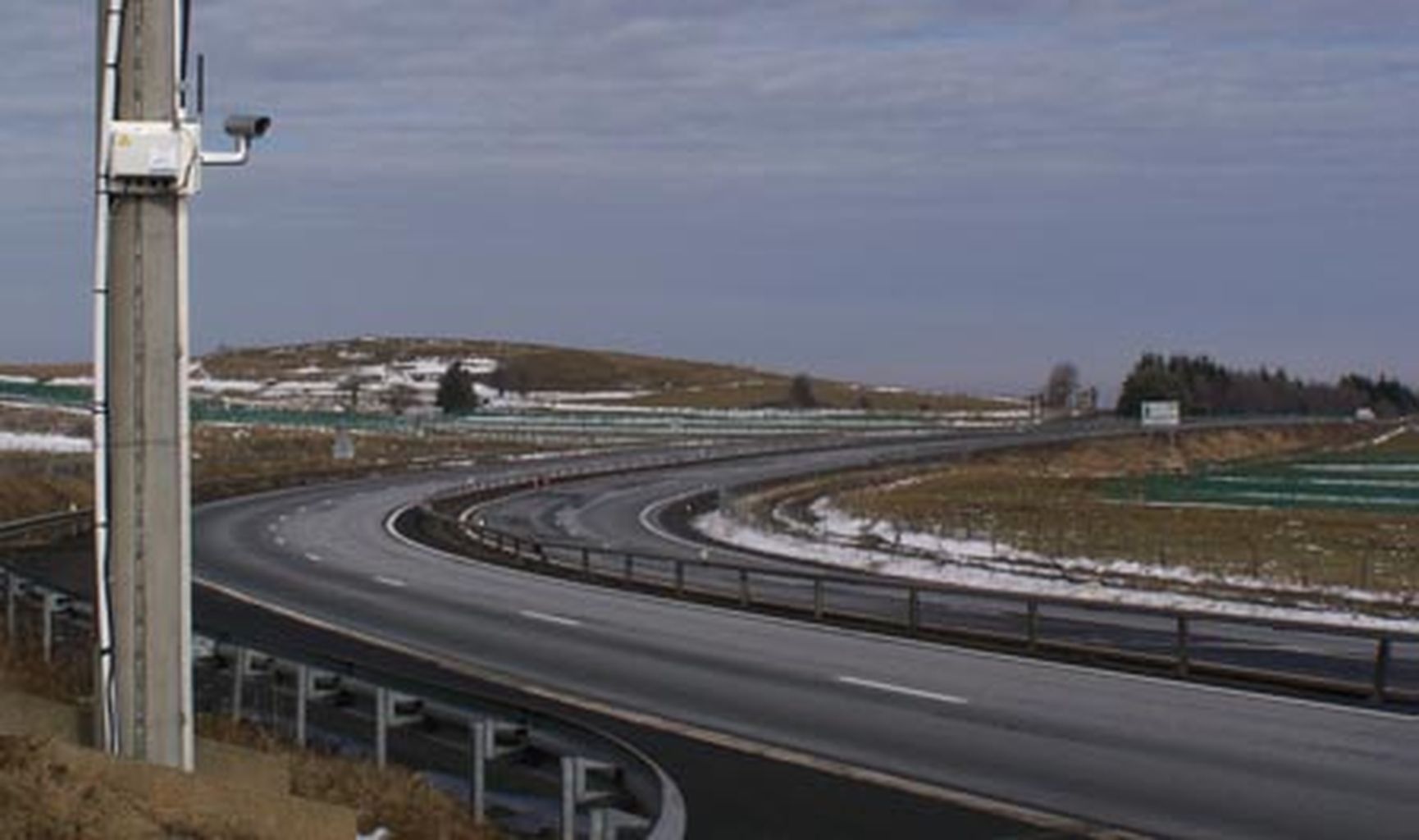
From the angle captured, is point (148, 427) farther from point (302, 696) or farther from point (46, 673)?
point (46, 673)

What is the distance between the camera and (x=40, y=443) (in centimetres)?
10138

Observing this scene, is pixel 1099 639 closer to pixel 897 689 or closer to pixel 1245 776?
pixel 897 689

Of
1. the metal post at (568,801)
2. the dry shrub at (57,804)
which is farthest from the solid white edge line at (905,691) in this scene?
the dry shrub at (57,804)

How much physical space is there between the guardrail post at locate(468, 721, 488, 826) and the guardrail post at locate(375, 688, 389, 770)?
1.47 metres

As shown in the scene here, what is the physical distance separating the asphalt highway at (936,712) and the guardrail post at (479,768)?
9.08 feet

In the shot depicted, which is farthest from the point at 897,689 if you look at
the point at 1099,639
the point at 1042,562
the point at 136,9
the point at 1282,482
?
the point at 1282,482

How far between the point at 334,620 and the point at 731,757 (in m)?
12.8

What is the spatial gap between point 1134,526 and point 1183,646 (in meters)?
32.2

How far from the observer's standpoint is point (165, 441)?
9586mm

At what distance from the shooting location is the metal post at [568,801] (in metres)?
10.2

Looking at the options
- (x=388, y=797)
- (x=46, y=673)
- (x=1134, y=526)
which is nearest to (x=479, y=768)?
(x=388, y=797)

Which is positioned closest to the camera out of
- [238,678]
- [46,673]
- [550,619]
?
[238,678]

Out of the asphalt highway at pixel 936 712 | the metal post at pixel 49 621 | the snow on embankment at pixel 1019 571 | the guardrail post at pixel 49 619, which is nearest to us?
the asphalt highway at pixel 936 712

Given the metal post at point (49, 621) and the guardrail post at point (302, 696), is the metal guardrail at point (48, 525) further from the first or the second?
Answer: the guardrail post at point (302, 696)
